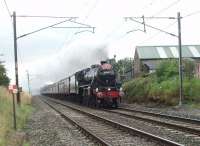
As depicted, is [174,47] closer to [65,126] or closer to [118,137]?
[65,126]

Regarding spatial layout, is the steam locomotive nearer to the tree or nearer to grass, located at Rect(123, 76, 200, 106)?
grass, located at Rect(123, 76, 200, 106)

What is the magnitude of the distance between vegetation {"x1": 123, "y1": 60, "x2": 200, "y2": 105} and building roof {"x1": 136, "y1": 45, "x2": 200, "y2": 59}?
72.0 ft

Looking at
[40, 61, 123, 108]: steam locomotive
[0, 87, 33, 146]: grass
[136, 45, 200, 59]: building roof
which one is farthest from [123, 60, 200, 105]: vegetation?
[136, 45, 200, 59]: building roof

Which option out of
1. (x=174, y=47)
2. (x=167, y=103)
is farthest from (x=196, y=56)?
(x=167, y=103)

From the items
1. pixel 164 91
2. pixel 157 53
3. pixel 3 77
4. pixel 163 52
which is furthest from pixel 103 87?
pixel 163 52

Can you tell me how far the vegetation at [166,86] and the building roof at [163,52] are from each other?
21953 mm

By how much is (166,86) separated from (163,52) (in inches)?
1306

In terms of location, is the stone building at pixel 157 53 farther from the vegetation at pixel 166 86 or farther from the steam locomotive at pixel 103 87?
the steam locomotive at pixel 103 87

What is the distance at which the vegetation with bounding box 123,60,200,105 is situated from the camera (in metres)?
35.8

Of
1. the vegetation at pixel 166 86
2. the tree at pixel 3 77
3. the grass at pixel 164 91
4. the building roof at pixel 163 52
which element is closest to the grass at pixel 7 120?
the grass at pixel 164 91

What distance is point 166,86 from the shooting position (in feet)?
124

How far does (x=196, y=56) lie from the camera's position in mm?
70500

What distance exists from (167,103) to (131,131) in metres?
19.9

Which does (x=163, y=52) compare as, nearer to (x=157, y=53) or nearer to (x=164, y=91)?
(x=157, y=53)
